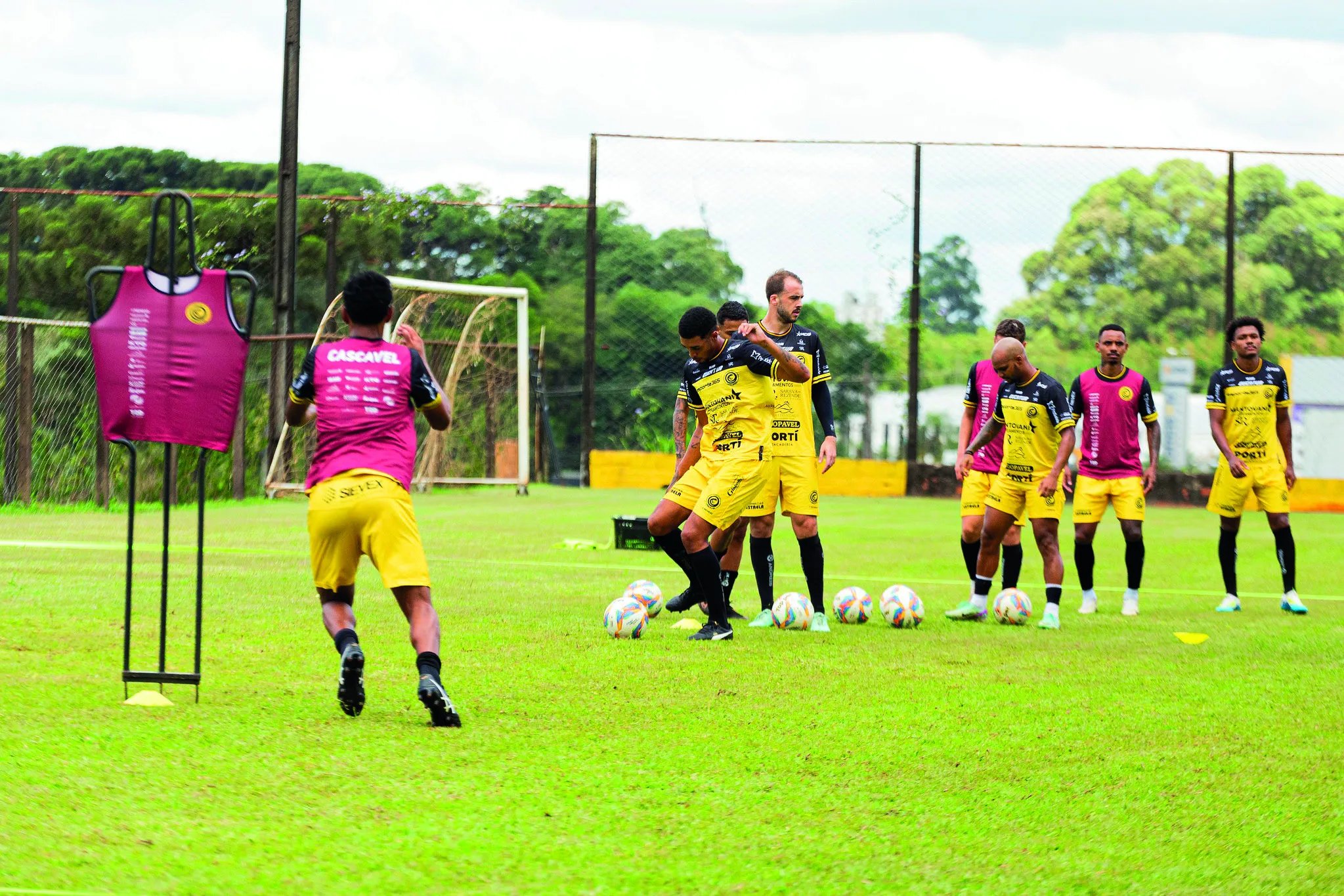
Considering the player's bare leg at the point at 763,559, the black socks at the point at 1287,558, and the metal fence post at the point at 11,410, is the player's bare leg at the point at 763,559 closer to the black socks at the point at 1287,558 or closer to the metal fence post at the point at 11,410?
the black socks at the point at 1287,558

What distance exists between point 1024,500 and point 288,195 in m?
15.1

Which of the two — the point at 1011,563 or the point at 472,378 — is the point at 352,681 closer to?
the point at 1011,563

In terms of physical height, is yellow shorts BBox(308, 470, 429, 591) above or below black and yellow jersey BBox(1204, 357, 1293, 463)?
below

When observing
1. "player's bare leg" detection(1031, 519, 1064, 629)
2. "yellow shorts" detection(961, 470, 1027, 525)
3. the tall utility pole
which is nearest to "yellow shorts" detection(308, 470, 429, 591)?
"player's bare leg" detection(1031, 519, 1064, 629)

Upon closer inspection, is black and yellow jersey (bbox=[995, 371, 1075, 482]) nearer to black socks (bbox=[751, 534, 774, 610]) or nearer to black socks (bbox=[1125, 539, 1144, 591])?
black socks (bbox=[1125, 539, 1144, 591])

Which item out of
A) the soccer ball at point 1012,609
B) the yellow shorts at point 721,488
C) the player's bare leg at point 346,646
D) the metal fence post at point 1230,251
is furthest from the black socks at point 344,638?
the metal fence post at point 1230,251

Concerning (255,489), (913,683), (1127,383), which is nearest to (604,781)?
(913,683)

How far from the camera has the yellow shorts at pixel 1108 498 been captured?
10.4 metres

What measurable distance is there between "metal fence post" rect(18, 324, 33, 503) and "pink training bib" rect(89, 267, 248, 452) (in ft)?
47.3

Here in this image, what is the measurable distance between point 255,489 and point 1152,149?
1768 centimetres

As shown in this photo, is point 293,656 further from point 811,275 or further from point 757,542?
point 811,275

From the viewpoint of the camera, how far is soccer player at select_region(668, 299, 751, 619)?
845cm

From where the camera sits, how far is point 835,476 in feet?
86.8

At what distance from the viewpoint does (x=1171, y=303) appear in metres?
28.7
